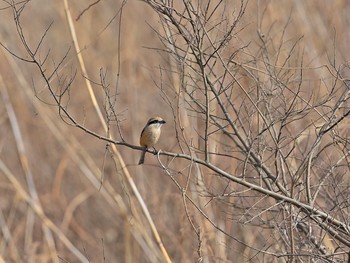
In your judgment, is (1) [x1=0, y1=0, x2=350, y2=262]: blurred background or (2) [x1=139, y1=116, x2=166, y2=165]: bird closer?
(2) [x1=139, y1=116, x2=166, y2=165]: bird

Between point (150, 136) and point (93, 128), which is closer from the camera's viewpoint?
point (150, 136)

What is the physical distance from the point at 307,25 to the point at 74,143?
1610 millimetres

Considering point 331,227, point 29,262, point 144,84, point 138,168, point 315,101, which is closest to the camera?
point 331,227

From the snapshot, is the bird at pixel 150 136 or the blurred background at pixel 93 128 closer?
the bird at pixel 150 136

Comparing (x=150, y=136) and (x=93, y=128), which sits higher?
(x=93, y=128)

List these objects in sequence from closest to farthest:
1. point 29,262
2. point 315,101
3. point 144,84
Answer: point 315,101 < point 29,262 < point 144,84

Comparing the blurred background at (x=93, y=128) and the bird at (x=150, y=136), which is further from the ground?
the blurred background at (x=93, y=128)

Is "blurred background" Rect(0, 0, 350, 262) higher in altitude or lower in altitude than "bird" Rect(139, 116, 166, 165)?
higher

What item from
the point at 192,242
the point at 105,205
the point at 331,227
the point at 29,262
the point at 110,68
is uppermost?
the point at 110,68

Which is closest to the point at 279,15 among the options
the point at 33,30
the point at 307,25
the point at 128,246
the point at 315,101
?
the point at 307,25

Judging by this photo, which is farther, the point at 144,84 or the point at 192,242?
the point at 144,84

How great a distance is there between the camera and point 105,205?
6.09m

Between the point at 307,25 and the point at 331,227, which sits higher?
the point at 307,25

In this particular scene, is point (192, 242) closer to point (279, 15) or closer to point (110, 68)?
point (279, 15)
